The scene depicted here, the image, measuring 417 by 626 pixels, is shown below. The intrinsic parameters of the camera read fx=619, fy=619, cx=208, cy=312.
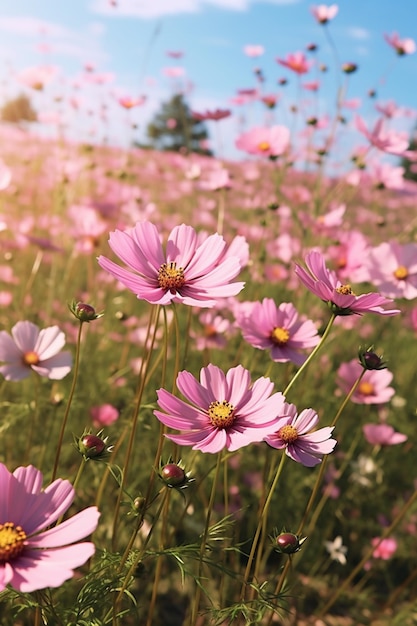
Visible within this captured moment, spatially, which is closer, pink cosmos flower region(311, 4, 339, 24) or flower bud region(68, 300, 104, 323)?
flower bud region(68, 300, 104, 323)

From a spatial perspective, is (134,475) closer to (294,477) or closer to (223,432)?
(294,477)

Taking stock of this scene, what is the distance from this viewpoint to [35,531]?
570 mm

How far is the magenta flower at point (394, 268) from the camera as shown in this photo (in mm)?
1223

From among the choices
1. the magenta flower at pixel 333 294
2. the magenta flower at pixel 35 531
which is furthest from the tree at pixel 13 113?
the magenta flower at pixel 35 531

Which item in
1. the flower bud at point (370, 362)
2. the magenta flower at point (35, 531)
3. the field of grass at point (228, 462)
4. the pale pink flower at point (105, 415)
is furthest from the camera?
the pale pink flower at point (105, 415)

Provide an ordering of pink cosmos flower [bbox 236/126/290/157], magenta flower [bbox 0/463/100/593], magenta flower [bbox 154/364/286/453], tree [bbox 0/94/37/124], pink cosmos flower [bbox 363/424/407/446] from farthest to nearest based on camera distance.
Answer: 1. tree [bbox 0/94/37/124]
2. pink cosmos flower [bbox 236/126/290/157]
3. pink cosmos flower [bbox 363/424/407/446]
4. magenta flower [bbox 154/364/286/453]
5. magenta flower [bbox 0/463/100/593]

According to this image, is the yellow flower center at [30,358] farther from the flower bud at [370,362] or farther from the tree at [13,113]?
the tree at [13,113]

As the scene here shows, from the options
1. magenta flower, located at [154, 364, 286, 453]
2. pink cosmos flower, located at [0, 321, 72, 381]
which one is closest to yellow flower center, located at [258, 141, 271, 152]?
pink cosmos flower, located at [0, 321, 72, 381]

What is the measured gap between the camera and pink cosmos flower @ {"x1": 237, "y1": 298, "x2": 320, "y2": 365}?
3.11 feet

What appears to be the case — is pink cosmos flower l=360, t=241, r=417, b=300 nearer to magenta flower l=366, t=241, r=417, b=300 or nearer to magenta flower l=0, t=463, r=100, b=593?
magenta flower l=366, t=241, r=417, b=300

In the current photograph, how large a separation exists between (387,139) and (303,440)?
1.29 meters

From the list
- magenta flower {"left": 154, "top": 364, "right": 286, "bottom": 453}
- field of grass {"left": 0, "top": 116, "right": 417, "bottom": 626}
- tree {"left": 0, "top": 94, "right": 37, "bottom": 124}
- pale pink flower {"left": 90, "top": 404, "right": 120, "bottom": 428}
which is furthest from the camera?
tree {"left": 0, "top": 94, "right": 37, "bottom": 124}

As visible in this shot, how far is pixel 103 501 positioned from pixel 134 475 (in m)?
0.10

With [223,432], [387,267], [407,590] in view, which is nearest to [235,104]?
[387,267]
